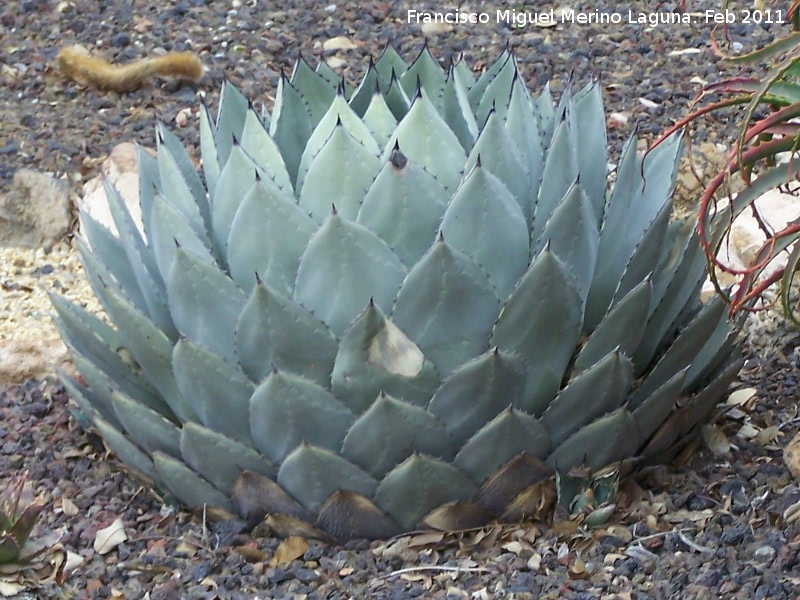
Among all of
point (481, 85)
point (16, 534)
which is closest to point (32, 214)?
point (481, 85)

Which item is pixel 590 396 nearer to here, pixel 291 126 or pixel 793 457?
pixel 793 457

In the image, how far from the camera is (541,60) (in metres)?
4.07

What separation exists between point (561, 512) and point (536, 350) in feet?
1.08

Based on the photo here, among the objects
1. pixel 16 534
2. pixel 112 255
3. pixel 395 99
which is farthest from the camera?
pixel 112 255

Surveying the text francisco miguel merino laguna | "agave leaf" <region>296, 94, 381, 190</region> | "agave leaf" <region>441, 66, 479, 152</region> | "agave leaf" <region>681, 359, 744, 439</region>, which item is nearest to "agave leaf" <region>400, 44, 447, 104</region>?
"agave leaf" <region>441, 66, 479, 152</region>

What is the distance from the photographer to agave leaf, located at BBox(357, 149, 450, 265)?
5.82ft

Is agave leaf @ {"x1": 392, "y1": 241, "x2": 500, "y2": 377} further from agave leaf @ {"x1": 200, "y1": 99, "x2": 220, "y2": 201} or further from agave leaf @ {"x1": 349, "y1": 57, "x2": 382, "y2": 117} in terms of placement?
agave leaf @ {"x1": 200, "y1": 99, "x2": 220, "y2": 201}

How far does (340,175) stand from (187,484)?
2.16ft

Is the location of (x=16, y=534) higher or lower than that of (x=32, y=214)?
lower

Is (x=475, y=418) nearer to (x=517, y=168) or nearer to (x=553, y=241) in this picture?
(x=553, y=241)

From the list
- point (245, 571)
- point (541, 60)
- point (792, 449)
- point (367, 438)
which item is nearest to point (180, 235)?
point (367, 438)

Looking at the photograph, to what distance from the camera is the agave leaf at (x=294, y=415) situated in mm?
1791

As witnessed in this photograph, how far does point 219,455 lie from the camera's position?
1.90 meters

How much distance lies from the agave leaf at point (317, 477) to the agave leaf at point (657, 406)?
513 mm
